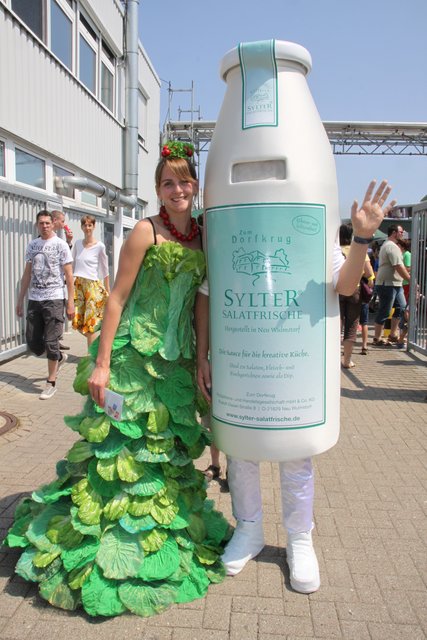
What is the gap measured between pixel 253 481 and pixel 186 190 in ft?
4.66

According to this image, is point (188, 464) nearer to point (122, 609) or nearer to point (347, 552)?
point (122, 609)

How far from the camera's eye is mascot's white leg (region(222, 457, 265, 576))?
8.96 feet

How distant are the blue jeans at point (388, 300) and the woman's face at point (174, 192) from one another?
307 inches

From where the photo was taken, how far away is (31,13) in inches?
344

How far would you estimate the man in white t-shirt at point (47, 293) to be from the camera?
604 centimetres

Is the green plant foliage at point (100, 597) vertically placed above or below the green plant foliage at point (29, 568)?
below

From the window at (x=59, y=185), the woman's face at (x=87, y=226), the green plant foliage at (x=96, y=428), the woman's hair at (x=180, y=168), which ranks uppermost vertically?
the window at (x=59, y=185)

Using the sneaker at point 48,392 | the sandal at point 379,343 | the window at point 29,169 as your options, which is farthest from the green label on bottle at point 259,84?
the sandal at point 379,343

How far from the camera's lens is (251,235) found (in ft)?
7.72

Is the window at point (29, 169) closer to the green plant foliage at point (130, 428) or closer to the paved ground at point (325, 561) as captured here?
the paved ground at point (325, 561)

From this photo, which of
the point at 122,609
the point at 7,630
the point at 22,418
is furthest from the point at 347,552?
the point at 22,418

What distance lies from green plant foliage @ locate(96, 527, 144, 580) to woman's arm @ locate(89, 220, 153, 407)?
1.90 feet

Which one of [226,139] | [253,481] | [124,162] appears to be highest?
[124,162]

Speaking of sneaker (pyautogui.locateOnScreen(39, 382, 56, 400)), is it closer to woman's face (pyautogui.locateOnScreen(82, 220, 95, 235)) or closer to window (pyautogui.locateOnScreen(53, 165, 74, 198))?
woman's face (pyautogui.locateOnScreen(82, 220, 95, 235))
